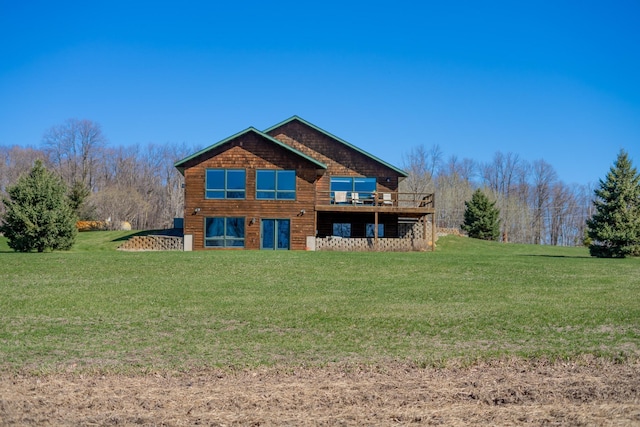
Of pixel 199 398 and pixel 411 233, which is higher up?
pixel 411 233

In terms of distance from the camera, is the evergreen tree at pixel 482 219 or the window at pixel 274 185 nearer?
the window at pixel 274 185

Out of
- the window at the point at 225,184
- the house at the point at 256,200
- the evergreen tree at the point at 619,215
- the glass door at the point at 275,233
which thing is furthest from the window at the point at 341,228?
the evergreen tree at the point at 619,215

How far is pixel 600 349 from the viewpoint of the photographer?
8.93 metres

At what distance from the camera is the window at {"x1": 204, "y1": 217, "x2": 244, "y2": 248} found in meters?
30.0

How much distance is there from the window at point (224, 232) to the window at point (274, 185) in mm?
1862

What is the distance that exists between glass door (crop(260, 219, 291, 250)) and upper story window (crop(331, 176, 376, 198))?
507 centimetres

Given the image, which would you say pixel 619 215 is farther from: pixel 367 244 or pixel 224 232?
pixel 224 232

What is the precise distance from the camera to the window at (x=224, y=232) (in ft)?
98.5

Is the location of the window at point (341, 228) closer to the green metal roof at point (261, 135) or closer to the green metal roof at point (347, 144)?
the green metal roof at point (347, 144)

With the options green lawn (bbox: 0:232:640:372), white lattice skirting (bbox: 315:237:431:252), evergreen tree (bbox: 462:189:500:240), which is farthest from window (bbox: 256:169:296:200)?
evergreen tree (bbox: 462:189:500:240)

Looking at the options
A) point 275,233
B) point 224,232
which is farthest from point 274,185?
point 224,232

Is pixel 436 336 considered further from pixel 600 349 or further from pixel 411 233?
pixel 411 233

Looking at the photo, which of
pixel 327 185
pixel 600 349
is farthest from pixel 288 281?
pixel 327 185

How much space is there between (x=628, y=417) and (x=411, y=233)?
2923 cm
